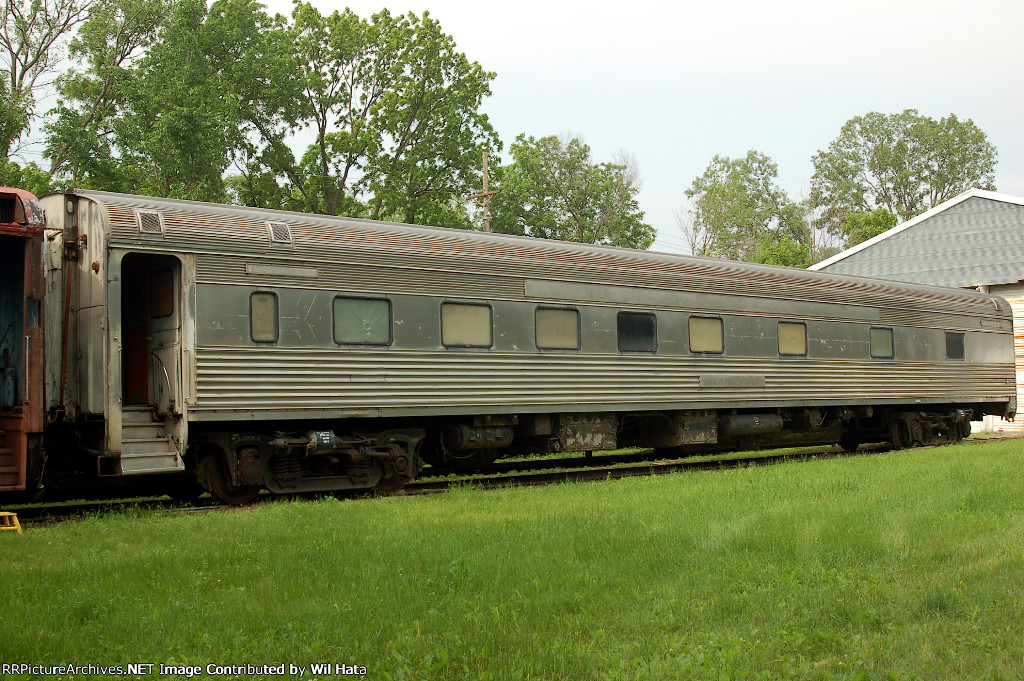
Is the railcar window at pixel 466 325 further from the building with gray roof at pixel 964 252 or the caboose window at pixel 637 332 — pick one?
the building with gray roof at pixel 964 252

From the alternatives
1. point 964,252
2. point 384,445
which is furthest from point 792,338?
point 964,252

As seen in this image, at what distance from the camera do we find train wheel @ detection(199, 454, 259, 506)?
1151 cm

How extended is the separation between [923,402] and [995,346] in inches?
134

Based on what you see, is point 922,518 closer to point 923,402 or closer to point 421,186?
point 923,402

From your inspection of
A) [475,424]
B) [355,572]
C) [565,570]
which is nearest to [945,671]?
[565,570]

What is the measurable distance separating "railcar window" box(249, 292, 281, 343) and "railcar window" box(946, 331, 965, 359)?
49.7 ft

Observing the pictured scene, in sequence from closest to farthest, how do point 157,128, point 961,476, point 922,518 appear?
point 922,518 → point 961,476 → point 157,128

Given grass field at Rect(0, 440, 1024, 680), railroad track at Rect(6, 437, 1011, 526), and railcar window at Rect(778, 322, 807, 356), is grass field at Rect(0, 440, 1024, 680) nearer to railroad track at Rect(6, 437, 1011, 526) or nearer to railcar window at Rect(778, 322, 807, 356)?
railroad track at Rect(6, 437, 1011, 526)

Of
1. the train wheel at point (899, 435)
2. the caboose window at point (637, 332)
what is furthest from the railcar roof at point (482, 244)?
the train wheel at point (899, 435)

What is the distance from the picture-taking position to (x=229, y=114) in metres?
31.0

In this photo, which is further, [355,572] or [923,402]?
[923,402]

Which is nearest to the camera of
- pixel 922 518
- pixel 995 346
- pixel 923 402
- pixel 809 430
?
pixel 922 518

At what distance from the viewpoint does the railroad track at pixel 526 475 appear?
10.9 metres

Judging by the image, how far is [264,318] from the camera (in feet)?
37.4
